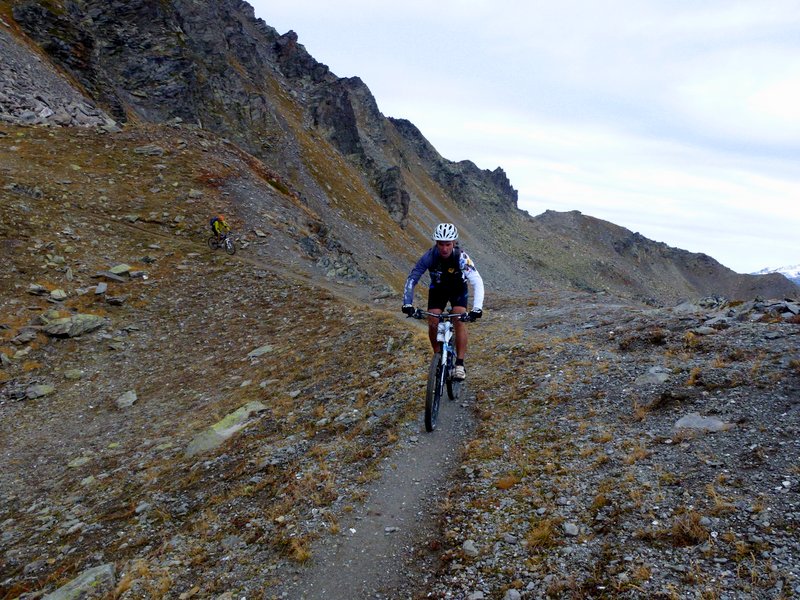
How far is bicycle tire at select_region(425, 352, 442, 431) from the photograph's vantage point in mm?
8844

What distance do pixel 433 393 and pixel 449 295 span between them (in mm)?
2025

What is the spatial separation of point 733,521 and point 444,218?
88.2m

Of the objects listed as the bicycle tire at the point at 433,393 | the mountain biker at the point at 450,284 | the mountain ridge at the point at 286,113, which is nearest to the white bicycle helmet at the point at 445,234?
the mountain biker at the point at 450,284

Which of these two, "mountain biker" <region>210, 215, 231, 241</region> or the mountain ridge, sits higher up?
the mountain ridge

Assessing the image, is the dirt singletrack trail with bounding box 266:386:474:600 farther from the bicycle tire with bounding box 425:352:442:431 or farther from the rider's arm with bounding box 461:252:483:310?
the rider's arm with bounding box 461:252:483:310

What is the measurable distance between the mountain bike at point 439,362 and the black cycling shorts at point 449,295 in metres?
0.47

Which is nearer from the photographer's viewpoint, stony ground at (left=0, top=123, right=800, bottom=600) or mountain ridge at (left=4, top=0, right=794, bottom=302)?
stony ground at (left=0, top=123, right=800, bottom=600)

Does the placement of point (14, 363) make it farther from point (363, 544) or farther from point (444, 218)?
point (444, 218)

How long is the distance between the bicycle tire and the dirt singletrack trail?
18.7 inches

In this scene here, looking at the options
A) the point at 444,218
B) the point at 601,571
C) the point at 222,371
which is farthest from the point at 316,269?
the point at 444,218

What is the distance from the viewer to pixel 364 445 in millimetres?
8867

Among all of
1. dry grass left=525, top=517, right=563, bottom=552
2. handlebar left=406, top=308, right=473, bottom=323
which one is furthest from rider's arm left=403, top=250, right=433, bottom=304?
dry grass left=525, top=517, right=563, bottom=552

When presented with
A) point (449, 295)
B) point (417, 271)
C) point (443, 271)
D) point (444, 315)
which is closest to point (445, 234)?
point (443, 271)

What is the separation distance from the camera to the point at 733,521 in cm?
534
